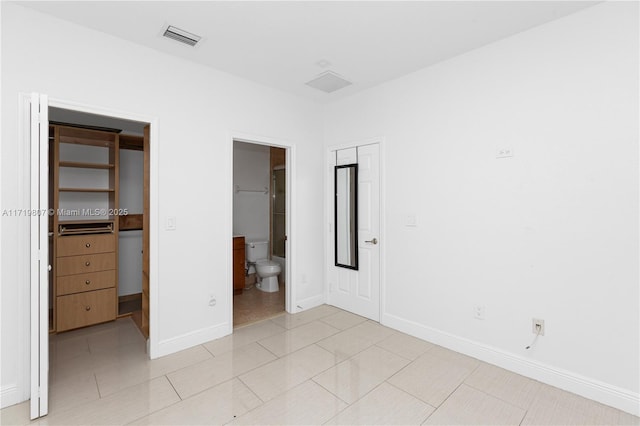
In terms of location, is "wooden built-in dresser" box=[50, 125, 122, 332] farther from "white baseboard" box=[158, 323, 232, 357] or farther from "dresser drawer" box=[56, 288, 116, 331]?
"white baseboard" box=[158, 323, 232, 357]

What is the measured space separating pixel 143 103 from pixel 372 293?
303 centimetres

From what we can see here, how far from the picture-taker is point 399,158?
3367mm

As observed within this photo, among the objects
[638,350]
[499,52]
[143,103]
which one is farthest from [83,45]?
[638,350]

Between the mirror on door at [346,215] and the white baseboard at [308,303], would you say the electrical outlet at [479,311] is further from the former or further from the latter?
the white baseboard at [308,303]

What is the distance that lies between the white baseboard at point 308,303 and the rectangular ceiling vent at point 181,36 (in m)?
2.99

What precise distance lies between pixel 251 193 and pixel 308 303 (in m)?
2.48

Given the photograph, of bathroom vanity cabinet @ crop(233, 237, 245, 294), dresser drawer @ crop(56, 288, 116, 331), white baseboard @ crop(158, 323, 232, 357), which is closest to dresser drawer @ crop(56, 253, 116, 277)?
dresser drawer @ crop(56, 288, 116, 331)

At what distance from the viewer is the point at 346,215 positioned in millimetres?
3977

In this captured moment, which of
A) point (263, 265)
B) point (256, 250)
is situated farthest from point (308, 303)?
point (256, 250)

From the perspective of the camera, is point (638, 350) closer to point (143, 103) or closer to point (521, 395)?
point (521, 395)

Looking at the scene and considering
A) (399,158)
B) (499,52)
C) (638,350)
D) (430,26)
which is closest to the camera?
(638,350)

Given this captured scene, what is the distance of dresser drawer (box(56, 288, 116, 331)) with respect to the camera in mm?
3244

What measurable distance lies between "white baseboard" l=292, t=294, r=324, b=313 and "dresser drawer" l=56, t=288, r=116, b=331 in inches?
83.0

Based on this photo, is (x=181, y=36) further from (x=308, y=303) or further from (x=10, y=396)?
(x=308, y=303)
